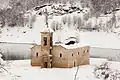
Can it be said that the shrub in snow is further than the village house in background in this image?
No

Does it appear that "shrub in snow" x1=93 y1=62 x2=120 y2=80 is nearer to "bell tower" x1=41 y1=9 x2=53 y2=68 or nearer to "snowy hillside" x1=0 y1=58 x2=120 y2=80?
"snowy hillside" x1=0 y1=58 x2=120 y2=80

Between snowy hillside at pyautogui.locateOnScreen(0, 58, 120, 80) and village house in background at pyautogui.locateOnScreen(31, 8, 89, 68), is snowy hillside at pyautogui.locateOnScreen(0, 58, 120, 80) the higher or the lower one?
the lower one

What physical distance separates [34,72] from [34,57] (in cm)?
500

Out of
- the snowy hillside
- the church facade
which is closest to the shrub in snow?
the snowy hillside

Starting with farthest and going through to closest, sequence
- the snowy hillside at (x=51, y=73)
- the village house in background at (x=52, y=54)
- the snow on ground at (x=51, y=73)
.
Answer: the village house in background at (x=52, y=54) → the snow on ground at (x=51, y=73) → the snowy hillside at (x=51, y=73)

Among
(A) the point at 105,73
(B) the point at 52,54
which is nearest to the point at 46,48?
(B) the point at 52,54

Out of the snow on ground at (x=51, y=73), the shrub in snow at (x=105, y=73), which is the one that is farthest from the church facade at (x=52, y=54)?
the shrub in snow at (x=105, y=73)

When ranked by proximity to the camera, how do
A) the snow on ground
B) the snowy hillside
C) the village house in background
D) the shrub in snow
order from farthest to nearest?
the village house in background
the snow on ground
the snowy hillside
the shrub in snow

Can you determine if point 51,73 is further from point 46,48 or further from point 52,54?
point 46,48

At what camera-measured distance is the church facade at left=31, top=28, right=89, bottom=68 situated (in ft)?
124

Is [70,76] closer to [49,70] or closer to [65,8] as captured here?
[49,70]

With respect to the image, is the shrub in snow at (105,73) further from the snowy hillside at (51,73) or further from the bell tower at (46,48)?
the bell tower at (46,48)

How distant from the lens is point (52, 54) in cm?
3834

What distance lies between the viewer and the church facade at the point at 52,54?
124ft
